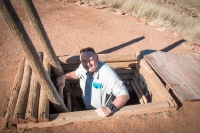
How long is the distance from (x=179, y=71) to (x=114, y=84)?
1.67m

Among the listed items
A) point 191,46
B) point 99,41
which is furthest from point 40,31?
point 191,46

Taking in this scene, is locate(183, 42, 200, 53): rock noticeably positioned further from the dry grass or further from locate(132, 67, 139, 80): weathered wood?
locate(132, 67, 139, 80): weathered wood

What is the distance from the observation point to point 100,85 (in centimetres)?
281

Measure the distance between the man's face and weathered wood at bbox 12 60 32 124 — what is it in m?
1.07

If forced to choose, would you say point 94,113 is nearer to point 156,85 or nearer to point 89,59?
point 89,59

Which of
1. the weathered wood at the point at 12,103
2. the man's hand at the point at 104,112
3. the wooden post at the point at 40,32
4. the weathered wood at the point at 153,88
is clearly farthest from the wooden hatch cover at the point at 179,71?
the weathered wood at the point at 12,103

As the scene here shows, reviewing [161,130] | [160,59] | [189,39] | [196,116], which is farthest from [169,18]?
[161,130]

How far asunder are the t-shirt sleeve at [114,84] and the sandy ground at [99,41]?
0.42 m

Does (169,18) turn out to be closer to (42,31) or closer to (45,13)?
(45,13)

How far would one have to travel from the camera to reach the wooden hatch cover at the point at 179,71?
2824 millimetres

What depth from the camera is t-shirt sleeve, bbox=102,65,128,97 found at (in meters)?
2.47

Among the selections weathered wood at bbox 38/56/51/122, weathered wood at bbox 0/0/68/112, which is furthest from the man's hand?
weathered wood at bbox 38/56/51/122

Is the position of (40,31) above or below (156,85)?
above

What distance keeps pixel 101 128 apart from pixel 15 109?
1.27 m
